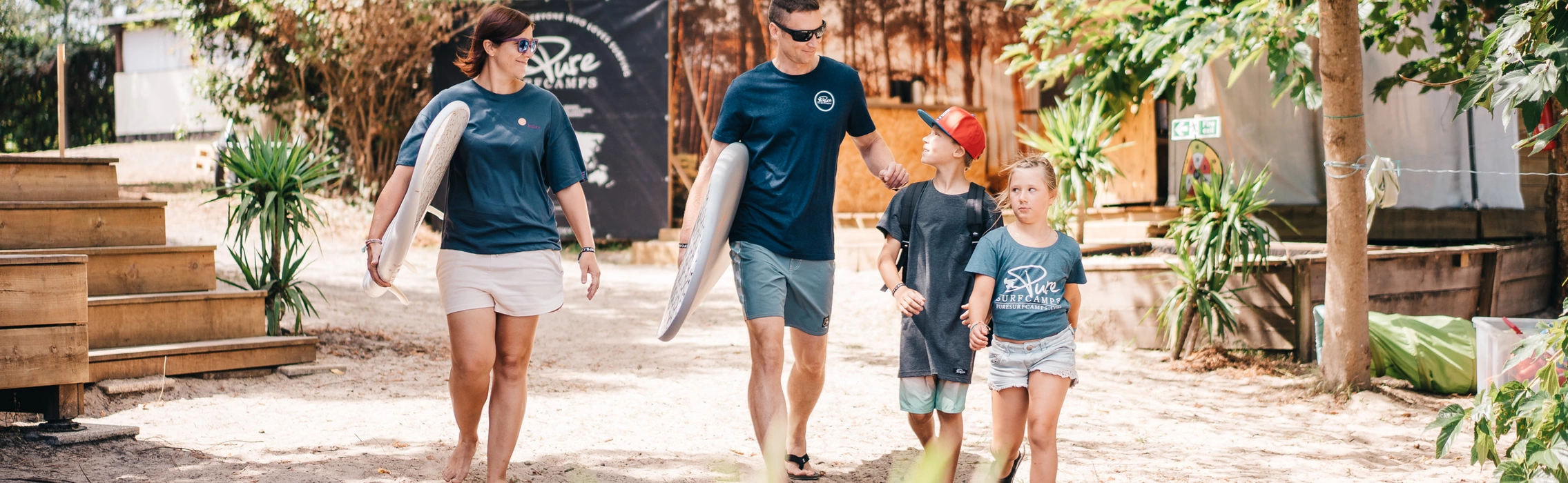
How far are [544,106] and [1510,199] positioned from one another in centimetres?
872

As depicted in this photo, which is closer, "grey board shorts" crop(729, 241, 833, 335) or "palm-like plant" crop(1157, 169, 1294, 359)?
"grey board shorts" crop(729, 241, 833, 335)

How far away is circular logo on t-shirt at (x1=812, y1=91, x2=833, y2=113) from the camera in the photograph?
339 centimetres

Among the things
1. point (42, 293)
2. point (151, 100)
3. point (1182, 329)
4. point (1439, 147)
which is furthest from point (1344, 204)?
point (151, 100)

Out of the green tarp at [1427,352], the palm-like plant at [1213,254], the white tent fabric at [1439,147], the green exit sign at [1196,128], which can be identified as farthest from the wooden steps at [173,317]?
the white tent fabric at [1439,147]

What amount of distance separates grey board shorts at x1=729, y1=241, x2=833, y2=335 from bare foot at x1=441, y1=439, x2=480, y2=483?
969 millimetres

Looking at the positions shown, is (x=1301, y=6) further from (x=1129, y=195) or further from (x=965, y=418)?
(x=1129, y=195)

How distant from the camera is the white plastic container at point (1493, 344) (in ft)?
16.6

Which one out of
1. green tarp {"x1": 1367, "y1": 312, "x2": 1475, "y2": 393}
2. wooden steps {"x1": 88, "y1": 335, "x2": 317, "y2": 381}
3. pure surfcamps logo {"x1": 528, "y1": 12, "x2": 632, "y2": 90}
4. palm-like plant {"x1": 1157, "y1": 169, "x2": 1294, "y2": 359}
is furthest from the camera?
pure surfcamps logo {"x1": 528, "y1": 12, "x2": 632, "y2": 90}

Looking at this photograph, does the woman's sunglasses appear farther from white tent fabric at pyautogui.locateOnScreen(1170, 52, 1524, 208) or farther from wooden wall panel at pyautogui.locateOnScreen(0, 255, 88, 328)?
white tent fabric at pyautogui.locateOnScreen(1170, 52, 1524, 208)

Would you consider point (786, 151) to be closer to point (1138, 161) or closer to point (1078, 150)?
point (1078, 150)

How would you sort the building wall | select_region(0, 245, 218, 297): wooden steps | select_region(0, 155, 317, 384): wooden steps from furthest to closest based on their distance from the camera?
the building wall
select_region(0, 245, 218, 297): wooden steps
select_region(0, 155, 317, 384): wooden steps

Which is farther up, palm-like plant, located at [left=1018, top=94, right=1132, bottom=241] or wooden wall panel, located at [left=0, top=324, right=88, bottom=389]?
palm-like plant, located at [left=1018, top=94, right=1132, bottom=241]

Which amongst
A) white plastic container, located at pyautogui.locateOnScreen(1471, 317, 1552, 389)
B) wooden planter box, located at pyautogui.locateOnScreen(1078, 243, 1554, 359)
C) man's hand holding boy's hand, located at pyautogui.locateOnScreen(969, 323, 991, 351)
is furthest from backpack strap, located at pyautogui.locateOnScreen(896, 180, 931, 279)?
wooden planter box, located at pyautogui.locateOnScreen(1078, 243, 1554, 359)

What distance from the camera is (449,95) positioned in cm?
324
